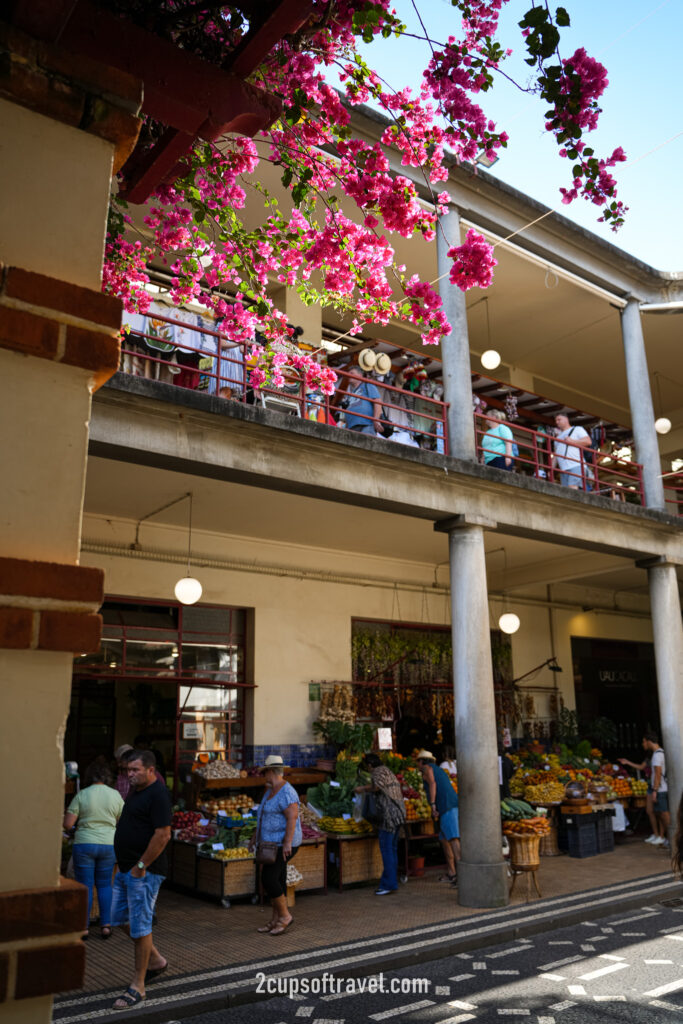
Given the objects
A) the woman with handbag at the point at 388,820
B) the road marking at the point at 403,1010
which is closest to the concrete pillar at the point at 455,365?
the woman with handbag at the point at 388,820

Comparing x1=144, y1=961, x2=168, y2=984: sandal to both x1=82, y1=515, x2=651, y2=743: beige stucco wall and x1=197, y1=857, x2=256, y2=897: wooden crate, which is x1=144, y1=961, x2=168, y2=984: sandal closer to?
x1=197, y1=857, x2=256, y2=897: wooden crate

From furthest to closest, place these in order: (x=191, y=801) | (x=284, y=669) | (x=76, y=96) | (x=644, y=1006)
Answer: (x=284, y=669) < (x=191, y=801) < (x=644, y=1006) < (x=76, y=96)

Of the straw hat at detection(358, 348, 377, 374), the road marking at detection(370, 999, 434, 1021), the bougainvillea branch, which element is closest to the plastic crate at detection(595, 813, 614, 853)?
the road marking at detection(370, 999, 434, 1021)

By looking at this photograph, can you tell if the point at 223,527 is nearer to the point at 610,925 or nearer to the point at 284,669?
the point at 284,669

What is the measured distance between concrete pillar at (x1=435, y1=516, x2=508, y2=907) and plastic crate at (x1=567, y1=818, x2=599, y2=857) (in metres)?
4.06

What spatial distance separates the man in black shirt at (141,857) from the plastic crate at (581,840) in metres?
8.71

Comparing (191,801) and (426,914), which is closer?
(426,914)

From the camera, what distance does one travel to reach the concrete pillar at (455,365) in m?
11.1

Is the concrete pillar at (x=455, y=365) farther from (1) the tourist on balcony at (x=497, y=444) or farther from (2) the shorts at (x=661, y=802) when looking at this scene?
(2) the shorts at (x=661, y=802)

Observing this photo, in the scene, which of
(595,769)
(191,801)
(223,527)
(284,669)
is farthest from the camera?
(595,769)

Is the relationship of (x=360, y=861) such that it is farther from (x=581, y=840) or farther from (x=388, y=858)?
(x=581, y=840)

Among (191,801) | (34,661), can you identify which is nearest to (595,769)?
(191,801)

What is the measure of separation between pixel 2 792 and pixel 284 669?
12103 millimetres

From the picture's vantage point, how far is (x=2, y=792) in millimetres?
1734
